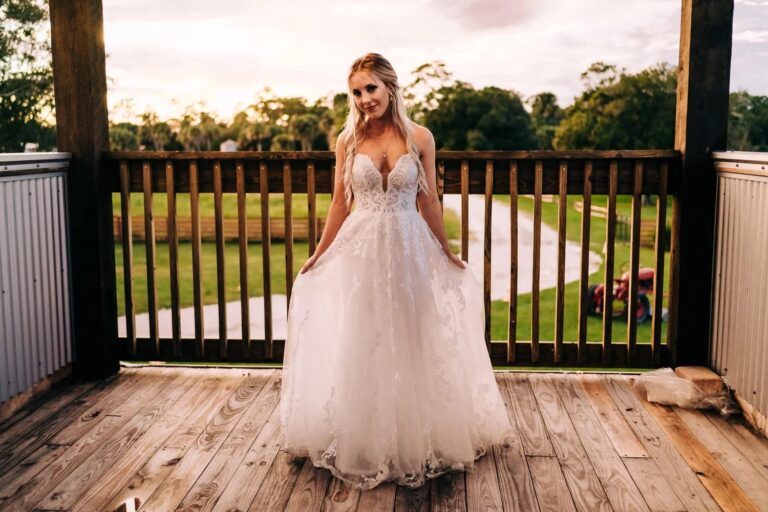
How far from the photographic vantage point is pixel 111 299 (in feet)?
13.3

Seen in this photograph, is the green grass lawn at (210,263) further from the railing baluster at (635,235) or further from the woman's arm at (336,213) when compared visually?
the railing baluster at (635,235)

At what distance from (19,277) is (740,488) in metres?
3.25

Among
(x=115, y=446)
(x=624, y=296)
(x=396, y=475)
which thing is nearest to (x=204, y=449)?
(x=115, y=446)

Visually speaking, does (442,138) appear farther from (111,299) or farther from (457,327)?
(111,299)

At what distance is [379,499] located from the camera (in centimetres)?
250

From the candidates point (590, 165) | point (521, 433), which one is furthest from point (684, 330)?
point (521, 433)

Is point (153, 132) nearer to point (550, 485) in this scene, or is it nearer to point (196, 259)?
point (196, 259)

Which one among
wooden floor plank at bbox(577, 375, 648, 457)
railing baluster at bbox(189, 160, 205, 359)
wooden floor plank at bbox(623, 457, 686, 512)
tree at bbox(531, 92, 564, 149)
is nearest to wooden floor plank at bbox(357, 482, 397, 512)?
wooden floor plank at bbox(623, 457, 686, 512)

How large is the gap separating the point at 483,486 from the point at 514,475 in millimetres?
167

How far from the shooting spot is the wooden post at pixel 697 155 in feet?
11.9

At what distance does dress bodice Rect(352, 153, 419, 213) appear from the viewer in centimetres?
285

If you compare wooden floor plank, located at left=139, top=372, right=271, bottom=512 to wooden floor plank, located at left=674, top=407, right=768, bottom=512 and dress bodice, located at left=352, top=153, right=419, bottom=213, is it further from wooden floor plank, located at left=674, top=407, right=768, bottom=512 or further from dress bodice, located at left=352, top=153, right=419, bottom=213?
wooden floor plank, located at left=674, top=407, right=768, bottom=512

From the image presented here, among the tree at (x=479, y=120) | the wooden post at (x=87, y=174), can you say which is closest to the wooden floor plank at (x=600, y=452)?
the tree at (x=479, y=120)

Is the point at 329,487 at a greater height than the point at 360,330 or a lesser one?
lesser
